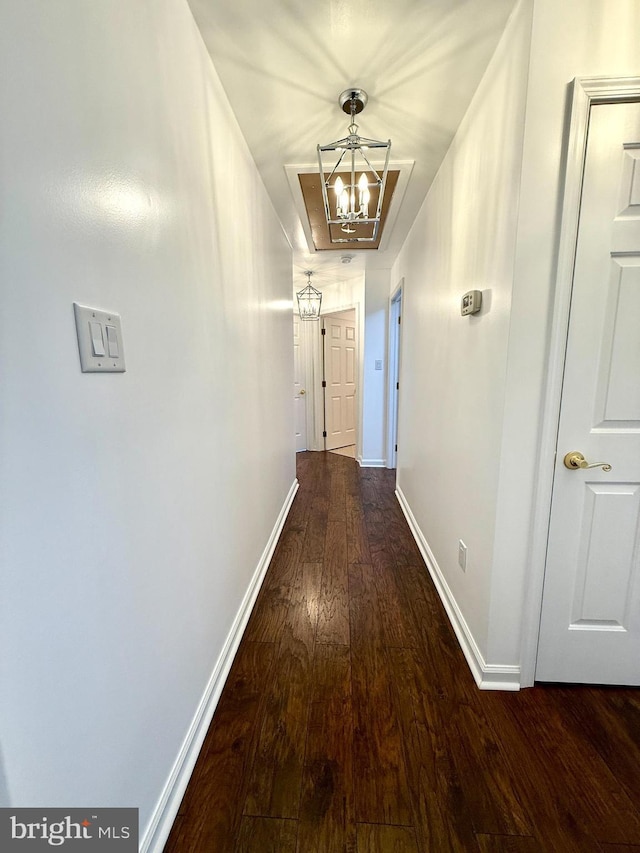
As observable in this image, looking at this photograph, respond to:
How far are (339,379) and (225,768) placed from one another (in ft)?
14.8

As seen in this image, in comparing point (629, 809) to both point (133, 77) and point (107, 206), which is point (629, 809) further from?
point (133, 77)

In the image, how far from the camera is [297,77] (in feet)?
4.50

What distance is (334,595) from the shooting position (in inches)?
74.4

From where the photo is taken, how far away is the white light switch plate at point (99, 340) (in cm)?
64

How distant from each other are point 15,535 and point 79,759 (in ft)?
1.57

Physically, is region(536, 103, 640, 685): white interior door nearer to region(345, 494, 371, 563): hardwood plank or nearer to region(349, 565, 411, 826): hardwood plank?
region(349, 565, 411, 826): hardwood plank

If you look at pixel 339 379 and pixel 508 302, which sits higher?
pixel 508 302

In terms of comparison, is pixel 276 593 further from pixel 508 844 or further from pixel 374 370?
pixel 374 370

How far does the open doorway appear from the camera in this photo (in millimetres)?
4883

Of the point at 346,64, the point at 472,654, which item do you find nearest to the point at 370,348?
the point at 346,64

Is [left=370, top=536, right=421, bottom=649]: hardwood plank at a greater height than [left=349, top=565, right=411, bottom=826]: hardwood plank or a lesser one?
lesser

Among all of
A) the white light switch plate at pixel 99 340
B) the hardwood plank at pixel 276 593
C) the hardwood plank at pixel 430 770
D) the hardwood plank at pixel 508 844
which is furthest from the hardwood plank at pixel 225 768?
the white light switch plate at pixel 99 340

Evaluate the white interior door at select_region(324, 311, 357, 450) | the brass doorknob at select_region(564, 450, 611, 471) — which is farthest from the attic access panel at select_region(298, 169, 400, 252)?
the brass doorknob at select_region(564, 450, 611, 471)

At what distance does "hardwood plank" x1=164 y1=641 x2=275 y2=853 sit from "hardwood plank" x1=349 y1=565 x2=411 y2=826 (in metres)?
0.36
